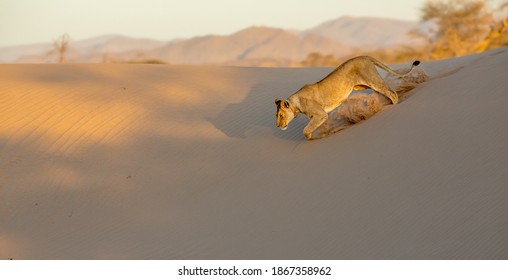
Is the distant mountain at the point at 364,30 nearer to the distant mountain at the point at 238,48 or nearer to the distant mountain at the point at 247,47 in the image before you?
the distant mountain at the point at 238,48

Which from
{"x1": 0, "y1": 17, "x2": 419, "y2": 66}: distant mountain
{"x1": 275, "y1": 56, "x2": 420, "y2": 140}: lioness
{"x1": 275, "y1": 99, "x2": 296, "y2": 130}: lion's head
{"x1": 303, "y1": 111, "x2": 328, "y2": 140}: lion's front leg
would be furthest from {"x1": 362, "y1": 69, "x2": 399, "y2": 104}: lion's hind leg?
{"x1": 0, "y1": 17, "x2": 419, "y2": 66}: distant mountain

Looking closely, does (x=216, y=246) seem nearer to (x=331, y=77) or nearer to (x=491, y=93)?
(x=331, y=77)

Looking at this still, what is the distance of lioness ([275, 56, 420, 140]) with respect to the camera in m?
10.2

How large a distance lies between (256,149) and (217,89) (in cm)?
322

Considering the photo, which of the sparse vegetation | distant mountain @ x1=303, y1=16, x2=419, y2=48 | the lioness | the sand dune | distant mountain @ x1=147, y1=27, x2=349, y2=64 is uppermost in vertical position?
distant mountain @ x1=303, y1=16, x2=419, y2=48

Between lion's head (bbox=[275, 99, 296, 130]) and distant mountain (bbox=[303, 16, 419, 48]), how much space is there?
107 m

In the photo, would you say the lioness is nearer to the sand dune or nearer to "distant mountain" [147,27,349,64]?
the sand dune

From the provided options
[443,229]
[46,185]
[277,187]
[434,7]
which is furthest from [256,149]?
[434,7]

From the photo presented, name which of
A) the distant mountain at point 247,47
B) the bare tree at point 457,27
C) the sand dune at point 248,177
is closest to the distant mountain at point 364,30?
the distant mountain at point 247,47

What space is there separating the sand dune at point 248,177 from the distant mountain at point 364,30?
106m

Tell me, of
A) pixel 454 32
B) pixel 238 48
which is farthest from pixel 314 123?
pixel 238 48

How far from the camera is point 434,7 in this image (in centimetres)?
4219

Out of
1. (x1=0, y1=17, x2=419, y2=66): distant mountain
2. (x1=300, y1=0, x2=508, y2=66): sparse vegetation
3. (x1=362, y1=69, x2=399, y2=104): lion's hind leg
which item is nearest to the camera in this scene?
(x1=362, y1=69, x2=399, y2=104): lion's hind leg

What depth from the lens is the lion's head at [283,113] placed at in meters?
10.2
